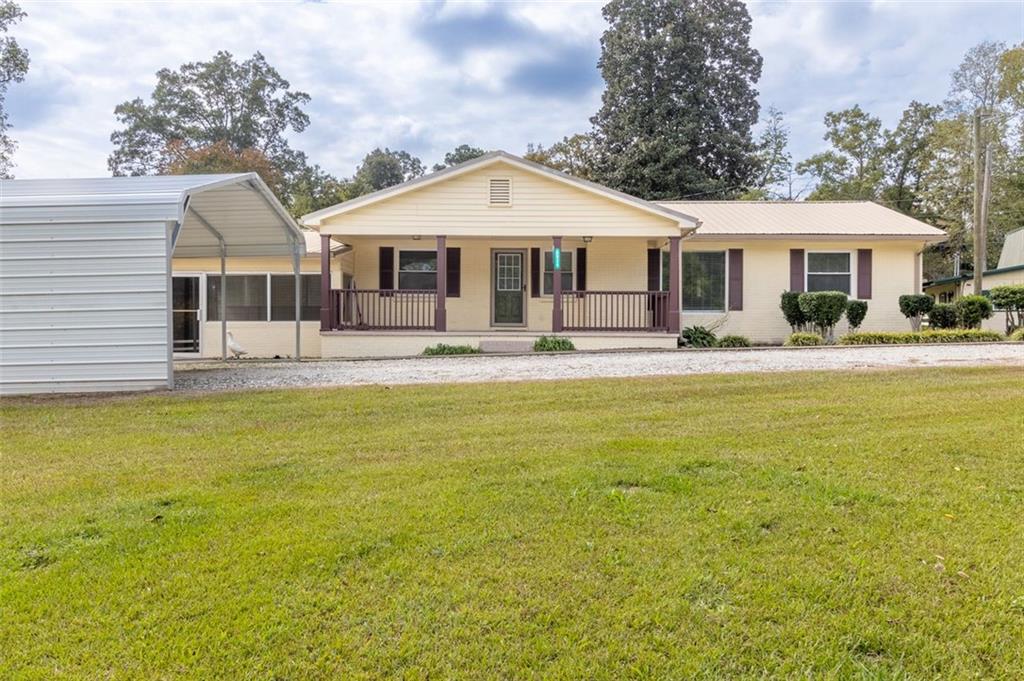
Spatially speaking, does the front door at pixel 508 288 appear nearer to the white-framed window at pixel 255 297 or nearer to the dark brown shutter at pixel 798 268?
the white-framed window at pixel 255 297

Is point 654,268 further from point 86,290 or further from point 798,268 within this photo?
point 86,290

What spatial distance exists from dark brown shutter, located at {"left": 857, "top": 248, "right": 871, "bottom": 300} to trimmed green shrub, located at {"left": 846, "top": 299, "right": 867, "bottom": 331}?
2.48 feet

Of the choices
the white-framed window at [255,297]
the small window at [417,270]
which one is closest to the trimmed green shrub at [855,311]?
the small window at [417,270]

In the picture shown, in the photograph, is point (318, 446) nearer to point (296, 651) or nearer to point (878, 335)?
point (296, 651)

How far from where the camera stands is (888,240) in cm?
1412

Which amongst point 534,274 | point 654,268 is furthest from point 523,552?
point 654,268

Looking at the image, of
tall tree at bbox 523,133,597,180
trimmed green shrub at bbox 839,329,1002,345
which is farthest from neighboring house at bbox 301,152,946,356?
tall tree at bbox 523,133,597,180

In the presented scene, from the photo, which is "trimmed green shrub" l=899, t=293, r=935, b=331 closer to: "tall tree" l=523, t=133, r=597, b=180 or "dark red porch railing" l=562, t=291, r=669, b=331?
"dark red porch railing" l=562, t=291, r=669, b=331

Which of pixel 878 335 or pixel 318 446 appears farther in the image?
pixel 878 335

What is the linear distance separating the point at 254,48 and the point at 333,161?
854 cm

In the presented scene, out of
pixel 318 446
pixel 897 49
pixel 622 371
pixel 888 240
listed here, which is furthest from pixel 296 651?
pixel 897 49

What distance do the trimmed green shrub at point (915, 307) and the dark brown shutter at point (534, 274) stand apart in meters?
8.46

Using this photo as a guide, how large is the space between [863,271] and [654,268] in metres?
4.89

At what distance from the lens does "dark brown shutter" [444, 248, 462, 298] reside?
14.4m
